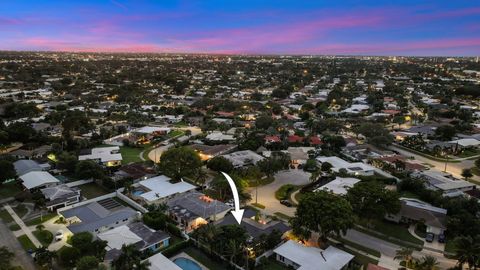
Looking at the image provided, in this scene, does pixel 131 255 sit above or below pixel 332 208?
below

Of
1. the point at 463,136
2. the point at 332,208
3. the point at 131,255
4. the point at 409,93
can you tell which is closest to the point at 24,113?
the point at 131,255

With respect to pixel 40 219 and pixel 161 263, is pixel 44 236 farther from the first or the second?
pixel 161 263

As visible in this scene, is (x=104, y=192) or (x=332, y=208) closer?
(x=332, y=208)

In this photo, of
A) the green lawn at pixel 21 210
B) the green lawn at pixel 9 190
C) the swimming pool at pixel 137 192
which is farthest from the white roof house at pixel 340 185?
the green lawn at pixel 9 190

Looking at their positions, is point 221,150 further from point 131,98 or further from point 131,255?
point 131,98

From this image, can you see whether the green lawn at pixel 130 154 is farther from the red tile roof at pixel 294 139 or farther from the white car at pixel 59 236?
the red tile roof at pixel 294 139

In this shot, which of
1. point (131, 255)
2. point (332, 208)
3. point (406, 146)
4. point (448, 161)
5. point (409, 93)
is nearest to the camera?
point (131, 255)

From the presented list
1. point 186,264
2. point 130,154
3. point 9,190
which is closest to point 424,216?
point 186,264
